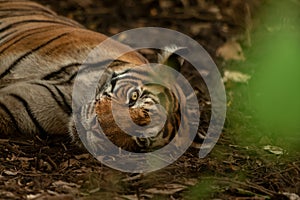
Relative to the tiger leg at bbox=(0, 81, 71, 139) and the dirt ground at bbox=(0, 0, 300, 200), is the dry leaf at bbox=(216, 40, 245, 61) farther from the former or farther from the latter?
the tiger leg at bbox=(0, 81, 71, 139)

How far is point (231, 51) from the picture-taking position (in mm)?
5344

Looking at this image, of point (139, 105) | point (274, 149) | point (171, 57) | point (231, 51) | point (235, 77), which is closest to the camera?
point (139, 105)

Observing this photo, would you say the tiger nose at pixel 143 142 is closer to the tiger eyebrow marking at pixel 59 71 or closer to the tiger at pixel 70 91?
the tiger at pixel 70 91

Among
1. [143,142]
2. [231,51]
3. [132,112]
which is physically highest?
[231,51]

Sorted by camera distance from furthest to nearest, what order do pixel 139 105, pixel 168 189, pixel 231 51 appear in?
1. pixel 231 51
2. pixel 139 105
3. pixel 168 189

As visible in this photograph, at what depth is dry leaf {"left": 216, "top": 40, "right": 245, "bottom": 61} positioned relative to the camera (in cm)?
524

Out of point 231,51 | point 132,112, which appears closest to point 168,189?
point 132,112

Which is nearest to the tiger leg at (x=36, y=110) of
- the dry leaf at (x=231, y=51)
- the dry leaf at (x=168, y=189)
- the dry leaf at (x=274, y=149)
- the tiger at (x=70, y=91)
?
the tiger at (x=70, y=91)

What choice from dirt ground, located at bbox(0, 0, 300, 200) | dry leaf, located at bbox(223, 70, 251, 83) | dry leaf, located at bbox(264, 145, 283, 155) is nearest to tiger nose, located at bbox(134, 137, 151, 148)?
dirt ground, located at bbox(0, 0, 300, 200)

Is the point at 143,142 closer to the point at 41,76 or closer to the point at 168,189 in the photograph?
the point at 168,189

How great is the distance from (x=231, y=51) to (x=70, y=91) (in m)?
2.13

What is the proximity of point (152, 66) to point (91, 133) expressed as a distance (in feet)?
1.81

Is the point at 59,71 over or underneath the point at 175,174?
over

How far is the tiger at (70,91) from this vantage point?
3.19 metres
